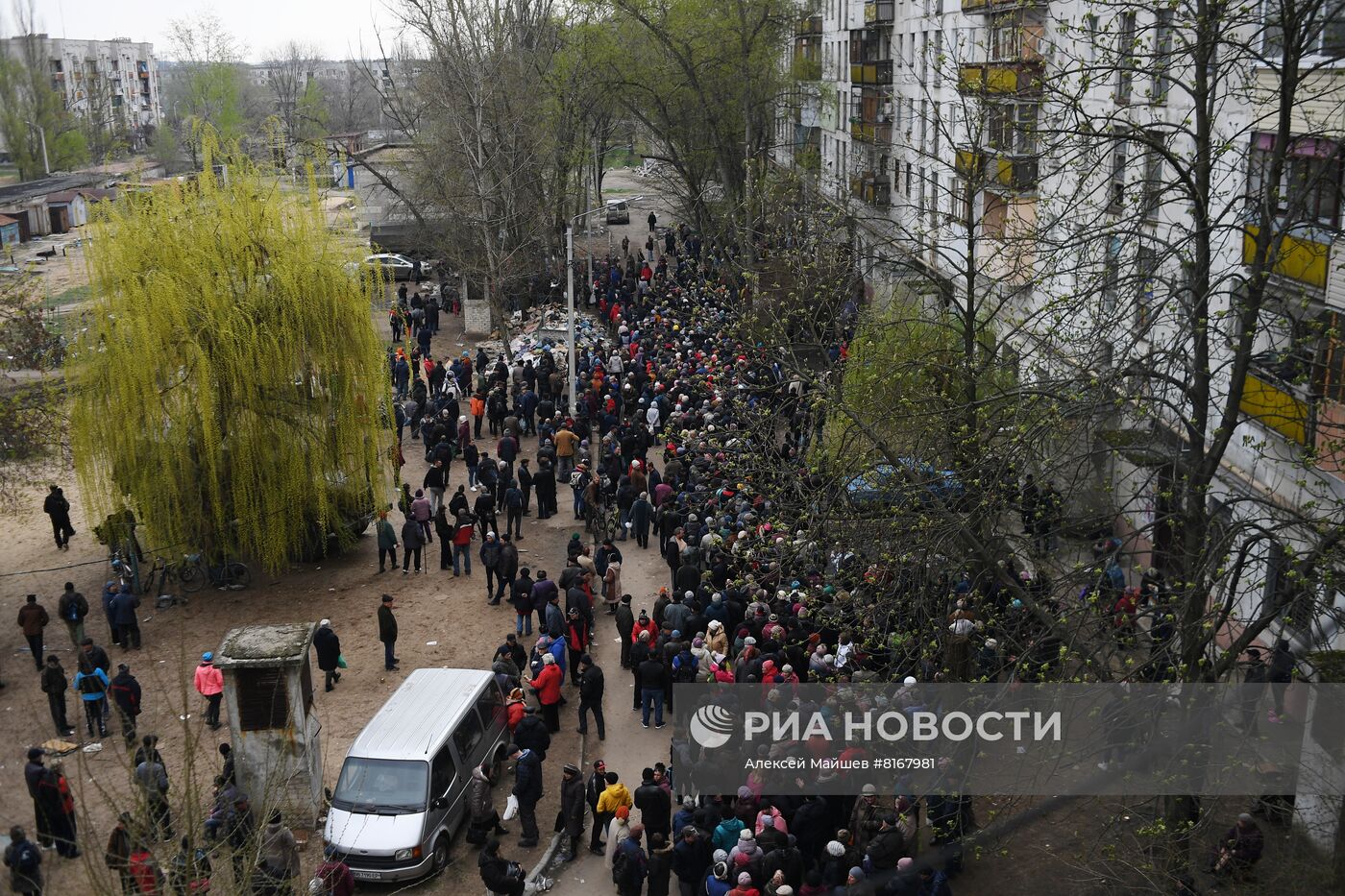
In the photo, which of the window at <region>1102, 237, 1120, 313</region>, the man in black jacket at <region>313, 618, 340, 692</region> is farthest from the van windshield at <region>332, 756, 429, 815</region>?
the window at <region>1102, 237, 1120, 313</region>

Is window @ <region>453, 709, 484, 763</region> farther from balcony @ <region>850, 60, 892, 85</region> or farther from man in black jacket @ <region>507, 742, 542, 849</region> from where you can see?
balcony @ <region>850, 60, 892, 85</region>

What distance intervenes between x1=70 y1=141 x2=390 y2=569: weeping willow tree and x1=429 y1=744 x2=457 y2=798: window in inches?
355

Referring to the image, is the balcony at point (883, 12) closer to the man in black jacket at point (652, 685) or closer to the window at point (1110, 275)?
the man in black jacket at point (652, 685)

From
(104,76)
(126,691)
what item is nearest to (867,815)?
(126,691)

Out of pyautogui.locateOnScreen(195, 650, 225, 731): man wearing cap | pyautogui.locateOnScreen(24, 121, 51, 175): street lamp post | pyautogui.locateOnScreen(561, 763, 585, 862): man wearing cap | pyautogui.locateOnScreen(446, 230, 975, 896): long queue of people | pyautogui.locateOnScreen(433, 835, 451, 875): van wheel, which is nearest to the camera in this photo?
pyautogui.locateOnScreen(446, 230, 975, 896): long queue of people

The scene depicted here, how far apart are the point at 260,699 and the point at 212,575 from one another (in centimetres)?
854

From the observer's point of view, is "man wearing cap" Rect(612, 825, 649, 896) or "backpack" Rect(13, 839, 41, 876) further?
"man wearing cap" Rect(612, 825, 649, 896)

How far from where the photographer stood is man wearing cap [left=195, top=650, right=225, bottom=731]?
1745 centimetres

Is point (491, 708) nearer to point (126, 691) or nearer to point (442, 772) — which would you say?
point (442, 772)

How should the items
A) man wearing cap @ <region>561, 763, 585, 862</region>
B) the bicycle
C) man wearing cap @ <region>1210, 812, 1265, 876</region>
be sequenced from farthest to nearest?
1. the bicycle
2. man wearing cap @ <region>561, 763, 585, 862</region>
3. man wearing cap @ <region>1210, 812, 1265, 876</region>

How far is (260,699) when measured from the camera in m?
15.1

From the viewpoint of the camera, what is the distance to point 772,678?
1552cm

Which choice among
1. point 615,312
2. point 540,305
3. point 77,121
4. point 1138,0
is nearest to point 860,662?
point 1138,0

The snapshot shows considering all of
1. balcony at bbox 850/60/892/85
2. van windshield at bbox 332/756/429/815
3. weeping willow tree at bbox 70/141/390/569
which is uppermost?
balcony at bbox 850/60/892/85
